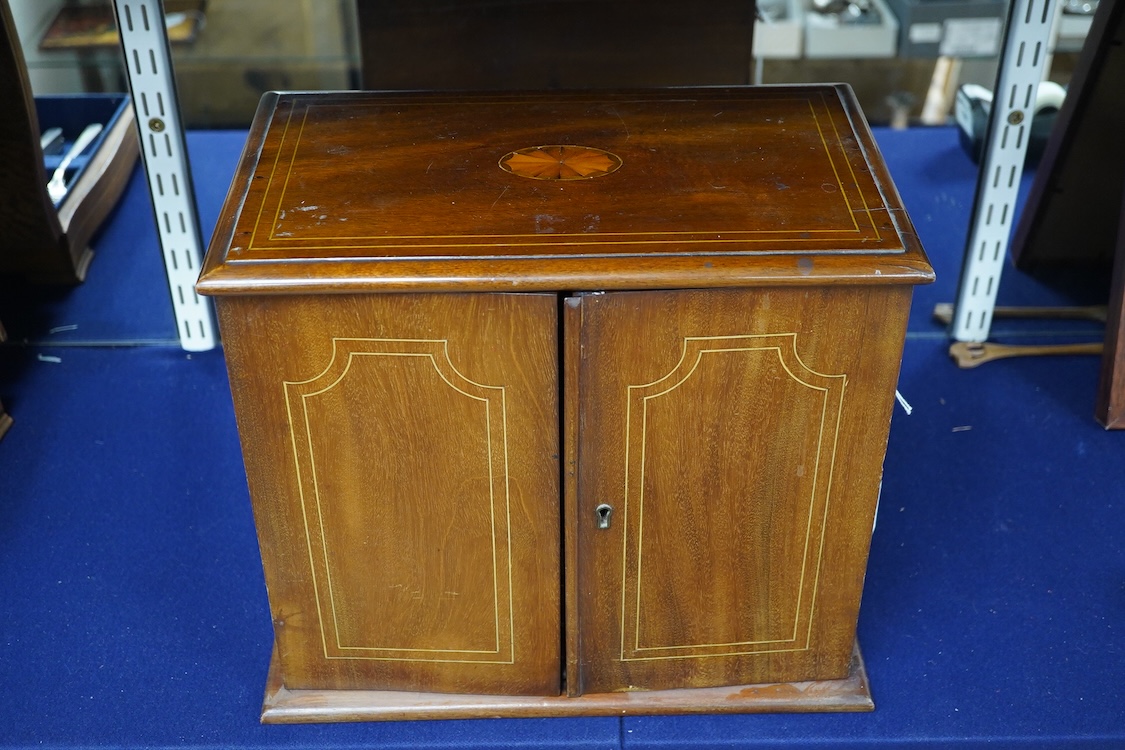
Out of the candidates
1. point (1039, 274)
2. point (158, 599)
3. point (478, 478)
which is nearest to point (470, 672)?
point (478, 478)

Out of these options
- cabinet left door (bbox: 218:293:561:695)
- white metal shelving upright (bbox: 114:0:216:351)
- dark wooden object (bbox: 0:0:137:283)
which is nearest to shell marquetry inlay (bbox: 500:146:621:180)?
cabinet left door (bbox: 218:293:561:695)

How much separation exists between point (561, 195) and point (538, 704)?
0.65 meters

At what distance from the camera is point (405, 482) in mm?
1391

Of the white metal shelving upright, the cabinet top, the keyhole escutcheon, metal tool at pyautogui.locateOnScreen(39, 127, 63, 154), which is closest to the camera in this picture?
the cabinet top

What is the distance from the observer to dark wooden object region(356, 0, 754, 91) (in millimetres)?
2182

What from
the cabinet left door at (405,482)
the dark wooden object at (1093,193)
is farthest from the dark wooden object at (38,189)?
the dark wooden object at (1093,193)

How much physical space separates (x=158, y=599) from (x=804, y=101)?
1.11m

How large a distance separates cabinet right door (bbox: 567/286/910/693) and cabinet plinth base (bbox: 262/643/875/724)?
2 centimetres

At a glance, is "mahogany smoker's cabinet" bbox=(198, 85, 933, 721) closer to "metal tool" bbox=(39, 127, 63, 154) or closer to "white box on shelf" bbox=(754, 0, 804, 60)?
"white box on shelf" bbox=(754, 0, 804, 60)

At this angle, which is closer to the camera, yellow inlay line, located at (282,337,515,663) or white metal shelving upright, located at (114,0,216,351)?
yellow inlay line, located at (282,337,515,663)

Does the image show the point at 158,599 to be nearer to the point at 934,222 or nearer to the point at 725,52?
the point at 725,52

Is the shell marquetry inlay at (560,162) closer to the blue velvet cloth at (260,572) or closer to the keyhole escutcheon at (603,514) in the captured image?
the keyhole escutcheon at (603,514)

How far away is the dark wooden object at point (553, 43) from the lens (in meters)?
2.18

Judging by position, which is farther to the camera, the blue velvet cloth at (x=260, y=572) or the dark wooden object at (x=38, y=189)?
the dark wooden object at (x=38, y=189)
